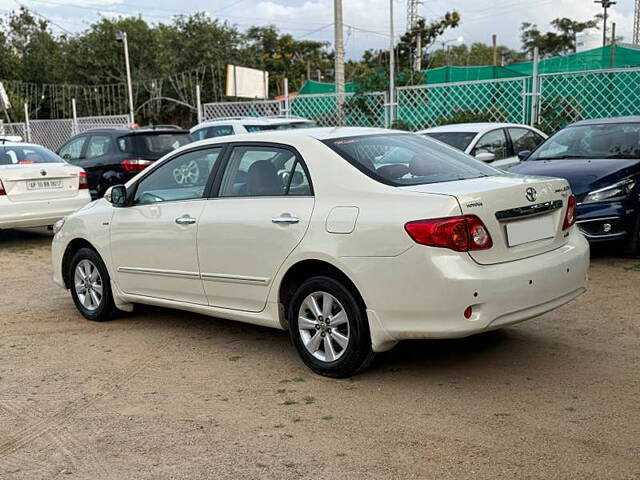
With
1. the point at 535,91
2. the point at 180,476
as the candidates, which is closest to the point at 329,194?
the point at 180,476

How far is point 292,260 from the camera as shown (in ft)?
15.7

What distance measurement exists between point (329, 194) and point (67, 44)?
1825 inches

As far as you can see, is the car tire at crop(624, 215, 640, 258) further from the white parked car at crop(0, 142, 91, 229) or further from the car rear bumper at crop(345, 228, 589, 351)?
the white parked car at crop(0, 142, 91, 229)

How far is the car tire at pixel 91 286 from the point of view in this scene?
6398 mm

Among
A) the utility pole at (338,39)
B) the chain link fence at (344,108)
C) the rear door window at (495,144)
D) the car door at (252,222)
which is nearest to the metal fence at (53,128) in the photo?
the utility pole at (338,39)

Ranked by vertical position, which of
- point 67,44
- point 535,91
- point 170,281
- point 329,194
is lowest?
point 170,281

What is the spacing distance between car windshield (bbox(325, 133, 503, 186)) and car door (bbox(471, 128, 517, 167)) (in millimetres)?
5404

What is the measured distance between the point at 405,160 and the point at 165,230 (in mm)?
1888

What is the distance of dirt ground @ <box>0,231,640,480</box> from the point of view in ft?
11.9

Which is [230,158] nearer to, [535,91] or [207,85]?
[535,91]

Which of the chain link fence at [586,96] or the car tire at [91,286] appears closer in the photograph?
the car tire at [91,286]

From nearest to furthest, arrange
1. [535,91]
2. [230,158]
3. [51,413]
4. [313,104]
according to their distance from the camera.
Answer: [51,413] < [230,158] < [535,91] < [313,104]

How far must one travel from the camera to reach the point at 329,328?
4707 millimetres

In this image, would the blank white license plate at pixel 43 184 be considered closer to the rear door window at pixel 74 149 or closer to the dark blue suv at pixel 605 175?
the rear door window at pixel 74 149
